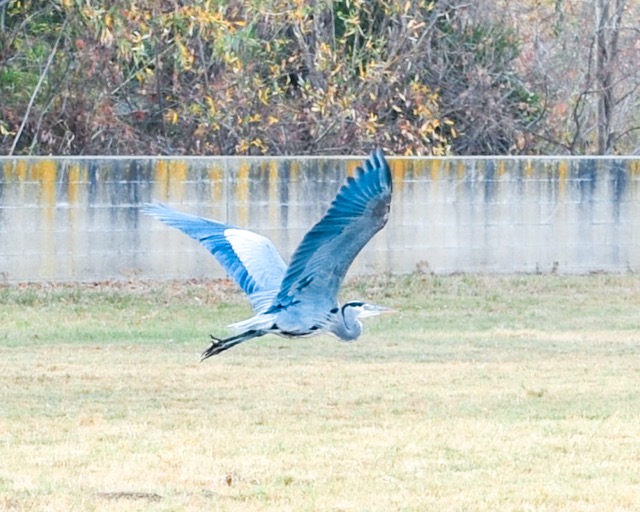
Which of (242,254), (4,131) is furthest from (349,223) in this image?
(4,131)

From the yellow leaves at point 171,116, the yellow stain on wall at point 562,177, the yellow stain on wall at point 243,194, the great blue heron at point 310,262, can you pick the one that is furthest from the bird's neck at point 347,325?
the yellow leaves at point 171,116

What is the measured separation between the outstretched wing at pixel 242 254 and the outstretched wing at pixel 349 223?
674mm

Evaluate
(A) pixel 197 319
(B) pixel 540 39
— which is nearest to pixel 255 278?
(A) pixel 197 319

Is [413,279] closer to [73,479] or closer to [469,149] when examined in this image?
[469,149]

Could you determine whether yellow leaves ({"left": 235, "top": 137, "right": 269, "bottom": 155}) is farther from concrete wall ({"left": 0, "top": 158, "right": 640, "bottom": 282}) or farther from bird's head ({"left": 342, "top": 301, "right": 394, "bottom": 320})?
bird's head ({"left": 342, "top": 301, "right": 394, "bottom": 320})

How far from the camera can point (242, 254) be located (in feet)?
30.3

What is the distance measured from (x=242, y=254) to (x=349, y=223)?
150 cm

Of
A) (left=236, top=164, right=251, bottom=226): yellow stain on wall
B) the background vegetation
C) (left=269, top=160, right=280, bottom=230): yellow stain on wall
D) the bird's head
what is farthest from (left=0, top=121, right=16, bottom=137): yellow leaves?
the bird's head

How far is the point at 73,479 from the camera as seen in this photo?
7.41 metres

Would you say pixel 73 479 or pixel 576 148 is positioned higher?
pixel 576 148

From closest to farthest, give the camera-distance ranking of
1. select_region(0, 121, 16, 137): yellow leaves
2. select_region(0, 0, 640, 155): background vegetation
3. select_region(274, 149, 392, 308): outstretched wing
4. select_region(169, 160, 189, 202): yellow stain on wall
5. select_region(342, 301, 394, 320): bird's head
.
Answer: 1. select_region(274, 149, 392, 308): outstretched wing
2. select_region(342, 301, 394, 320): bird's head
3. select_region(169, 160, 189, 202): yellow stain on wall
4. select_region(0, 121, 16, 137): yellow leaves
5. select_region(0, 0, 640, 155): background vegetation

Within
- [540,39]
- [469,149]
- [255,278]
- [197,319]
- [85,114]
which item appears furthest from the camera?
[540,39]

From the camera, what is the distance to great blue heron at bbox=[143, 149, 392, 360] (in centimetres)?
780

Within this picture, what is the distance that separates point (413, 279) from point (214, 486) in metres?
10.5
